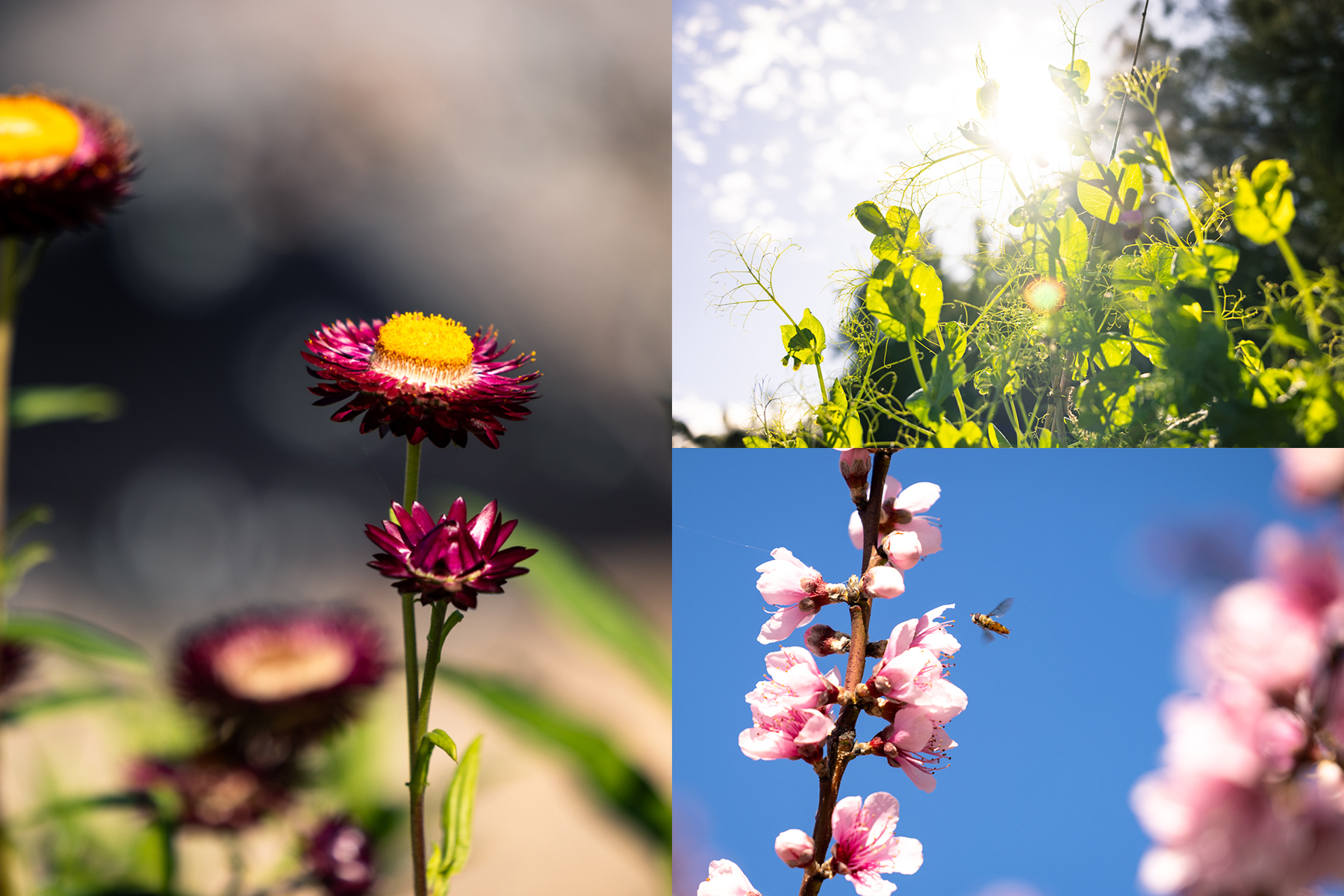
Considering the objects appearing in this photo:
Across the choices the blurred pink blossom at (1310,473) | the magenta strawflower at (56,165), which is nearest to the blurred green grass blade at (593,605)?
the magenta strawflower at (56,165)

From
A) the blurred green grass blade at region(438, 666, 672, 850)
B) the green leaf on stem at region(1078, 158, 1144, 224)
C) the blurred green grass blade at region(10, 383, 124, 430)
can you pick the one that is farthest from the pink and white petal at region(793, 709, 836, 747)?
the blurred green grass blade at region(10, 383, 124, 430)

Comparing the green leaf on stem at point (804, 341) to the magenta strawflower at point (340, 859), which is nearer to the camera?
the magenta strawflower at point (340, 859)

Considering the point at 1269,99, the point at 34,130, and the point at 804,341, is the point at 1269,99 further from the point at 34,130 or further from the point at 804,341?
the point at 34,130

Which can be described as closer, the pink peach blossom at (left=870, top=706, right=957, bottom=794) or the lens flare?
the pink peach blossom at (left=870, top=706, right=957, bottom=794)

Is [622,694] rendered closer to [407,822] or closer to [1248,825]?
[407,822]

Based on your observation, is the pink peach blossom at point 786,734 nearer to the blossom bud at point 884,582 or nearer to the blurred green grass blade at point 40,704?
the blossom bud at point 884,582

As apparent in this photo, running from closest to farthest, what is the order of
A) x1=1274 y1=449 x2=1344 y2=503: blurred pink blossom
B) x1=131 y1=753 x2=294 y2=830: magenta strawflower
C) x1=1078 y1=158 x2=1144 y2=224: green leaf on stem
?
x1=1274 y1=449 x2=1344 y2=503: blurred pink blossom
x1=131 y1=753 x2=294 y2=830: magenta strawflower
x1=1078 y1=158 x2=1144 y2=224: green leaf on stem

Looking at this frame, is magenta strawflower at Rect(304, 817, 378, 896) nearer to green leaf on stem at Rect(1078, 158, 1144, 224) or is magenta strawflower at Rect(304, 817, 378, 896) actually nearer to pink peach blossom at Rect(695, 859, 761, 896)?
pink peach blossom at Rect(695, 859, 761, 896)
